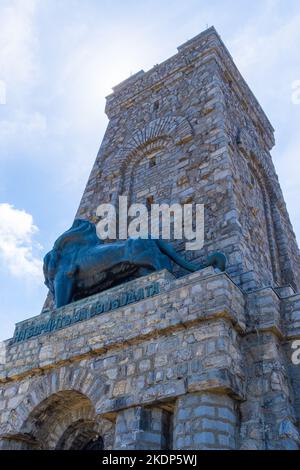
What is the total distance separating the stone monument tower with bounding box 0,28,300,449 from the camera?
5.54 metres

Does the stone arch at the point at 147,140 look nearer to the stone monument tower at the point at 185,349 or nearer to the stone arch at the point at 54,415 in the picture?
the stone monument tower at the point at 185,349

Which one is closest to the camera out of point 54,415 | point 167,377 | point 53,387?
point 167,377

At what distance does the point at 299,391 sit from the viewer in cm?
609

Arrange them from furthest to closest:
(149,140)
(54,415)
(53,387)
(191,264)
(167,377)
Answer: (149,140)
(191,264)
(54,415)
(53,387)
(167,377)

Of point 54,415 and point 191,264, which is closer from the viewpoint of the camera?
point 54,415

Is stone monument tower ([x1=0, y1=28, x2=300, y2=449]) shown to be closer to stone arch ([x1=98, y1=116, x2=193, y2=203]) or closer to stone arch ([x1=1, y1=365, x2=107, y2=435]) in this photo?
stone arch ([x1=1, y1=365, x2=107, y2=435])

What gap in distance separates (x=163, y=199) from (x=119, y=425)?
18.6 feet

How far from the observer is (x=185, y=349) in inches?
234

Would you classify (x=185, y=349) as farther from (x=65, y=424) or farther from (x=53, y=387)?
(x=65, y=424)

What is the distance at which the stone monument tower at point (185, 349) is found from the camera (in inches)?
218

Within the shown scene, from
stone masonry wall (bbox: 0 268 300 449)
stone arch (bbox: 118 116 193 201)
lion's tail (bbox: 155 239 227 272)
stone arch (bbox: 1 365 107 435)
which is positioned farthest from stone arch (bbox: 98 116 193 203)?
stone arch (bbox: 1 365 107 435)

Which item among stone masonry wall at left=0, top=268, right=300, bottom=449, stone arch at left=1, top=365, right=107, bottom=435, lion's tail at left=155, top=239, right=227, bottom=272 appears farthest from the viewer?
lion's tail at left=155, top=239, right=227, bottom=272

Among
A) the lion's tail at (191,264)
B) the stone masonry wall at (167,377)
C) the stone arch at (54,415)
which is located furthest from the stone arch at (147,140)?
the stone arch at (54,415)

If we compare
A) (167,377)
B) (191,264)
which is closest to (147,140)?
(191,264)
